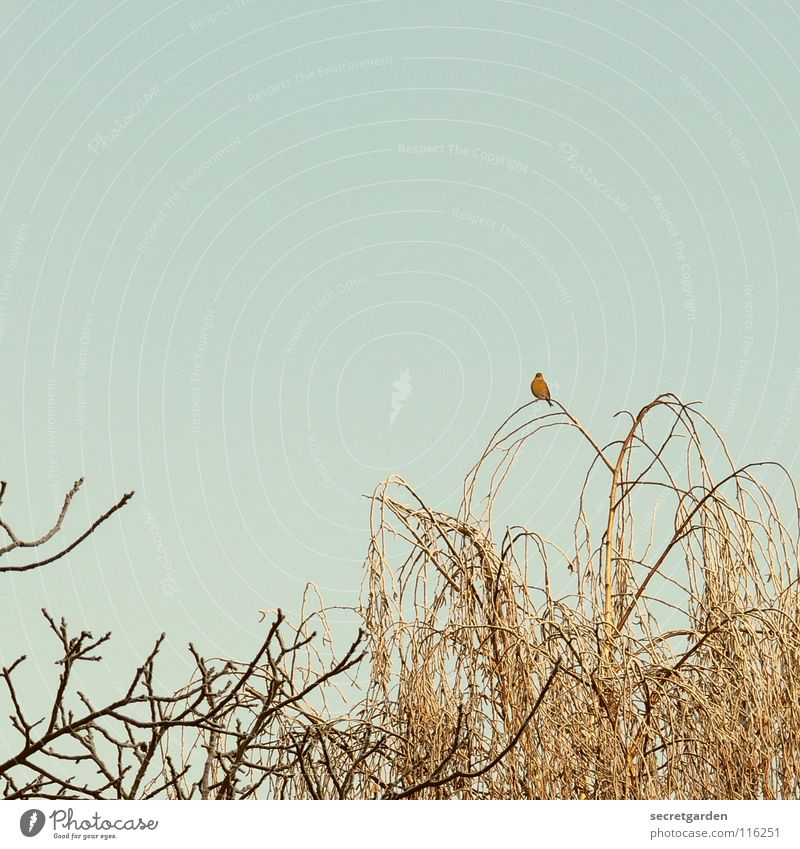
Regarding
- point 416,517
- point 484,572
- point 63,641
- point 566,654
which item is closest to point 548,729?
point 566,654

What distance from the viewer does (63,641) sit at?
2.34 m

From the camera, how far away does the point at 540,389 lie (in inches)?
146

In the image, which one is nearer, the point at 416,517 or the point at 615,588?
the point at 416,517

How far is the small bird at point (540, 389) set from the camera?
370 centimetres

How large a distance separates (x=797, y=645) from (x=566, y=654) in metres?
0.64

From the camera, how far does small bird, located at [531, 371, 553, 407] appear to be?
370 centimetres
